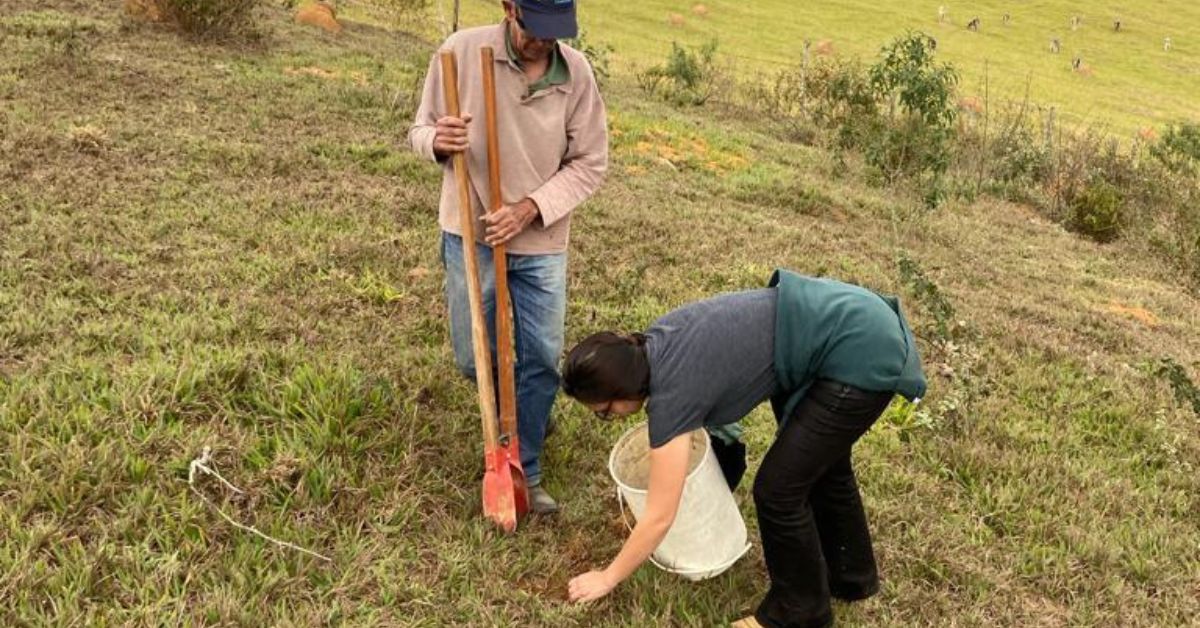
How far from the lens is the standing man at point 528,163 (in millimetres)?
2852

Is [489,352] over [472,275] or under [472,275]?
under

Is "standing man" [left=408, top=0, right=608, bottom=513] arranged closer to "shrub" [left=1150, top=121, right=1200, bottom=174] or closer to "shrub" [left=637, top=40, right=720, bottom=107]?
"shrub" [left=637, top=40, right=720, bottom=107]

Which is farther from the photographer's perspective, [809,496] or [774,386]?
[809,496]

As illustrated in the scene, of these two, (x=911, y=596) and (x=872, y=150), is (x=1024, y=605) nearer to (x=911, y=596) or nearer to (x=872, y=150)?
(x=911, y=596)

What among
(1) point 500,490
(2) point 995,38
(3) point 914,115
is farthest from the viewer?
(2) point 995,38

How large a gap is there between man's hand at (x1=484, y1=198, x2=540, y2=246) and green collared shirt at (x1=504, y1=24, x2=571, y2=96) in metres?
0.37

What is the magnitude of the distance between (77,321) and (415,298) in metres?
1.64

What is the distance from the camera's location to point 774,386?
257cm

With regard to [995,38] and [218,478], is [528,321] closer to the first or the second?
[218,478]

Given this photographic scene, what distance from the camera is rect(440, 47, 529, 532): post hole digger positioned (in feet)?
9.37

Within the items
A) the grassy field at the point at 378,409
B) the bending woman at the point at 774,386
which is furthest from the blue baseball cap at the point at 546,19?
the grassy field at the point at 378,409

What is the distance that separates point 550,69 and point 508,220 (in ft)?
1.69

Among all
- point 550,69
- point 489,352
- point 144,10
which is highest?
point 550,69

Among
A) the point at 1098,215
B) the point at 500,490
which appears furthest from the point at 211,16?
the point at 1098,215
